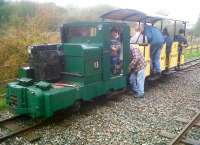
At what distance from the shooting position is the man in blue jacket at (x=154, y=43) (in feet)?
33.4

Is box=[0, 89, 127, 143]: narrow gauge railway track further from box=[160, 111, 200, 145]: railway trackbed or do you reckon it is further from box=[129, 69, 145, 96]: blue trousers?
box=[129, 69, 145, 96]: blue trousers

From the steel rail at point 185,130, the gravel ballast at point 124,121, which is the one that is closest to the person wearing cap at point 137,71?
the gravel ballast at point 124,121

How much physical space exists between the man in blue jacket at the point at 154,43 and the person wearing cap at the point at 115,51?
193 cm

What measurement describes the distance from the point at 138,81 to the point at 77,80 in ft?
8.43

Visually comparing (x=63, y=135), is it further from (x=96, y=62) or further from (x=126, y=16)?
(x=126, y=16)

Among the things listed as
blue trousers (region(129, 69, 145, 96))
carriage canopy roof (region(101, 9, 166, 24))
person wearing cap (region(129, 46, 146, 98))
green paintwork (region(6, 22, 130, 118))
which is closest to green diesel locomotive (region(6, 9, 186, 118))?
green paintwork (region(6, 22, 130, 118))

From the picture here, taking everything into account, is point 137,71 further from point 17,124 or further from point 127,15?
point 17,124

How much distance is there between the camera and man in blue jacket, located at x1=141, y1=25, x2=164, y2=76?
10.2 metres

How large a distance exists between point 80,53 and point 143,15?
377 centimetres

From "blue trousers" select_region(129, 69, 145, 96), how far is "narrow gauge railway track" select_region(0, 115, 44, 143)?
3.56m

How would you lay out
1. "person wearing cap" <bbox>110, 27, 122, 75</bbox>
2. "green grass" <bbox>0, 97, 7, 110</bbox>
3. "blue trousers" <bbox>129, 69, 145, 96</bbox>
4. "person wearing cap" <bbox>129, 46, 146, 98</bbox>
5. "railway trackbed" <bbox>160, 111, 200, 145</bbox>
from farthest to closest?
"blue trousers" <bbox>129, 69, 145, 96</bbox> < "person wearing cap" <bbox>129, 46, 146, 98</bbox> < "person wearing cap" <bbox>110, 27, 122, 75</bbox> < "green grass" <bbox>0, 97, 7, 110</bbox> < "railway trackbed" <bbox>160, 111, 200, 145</bbox>

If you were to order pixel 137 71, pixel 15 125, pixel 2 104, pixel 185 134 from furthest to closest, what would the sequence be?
pixel 137 71, pixel 2 104, pixel 15 125, pixel 185 134

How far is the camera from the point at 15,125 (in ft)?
21.5

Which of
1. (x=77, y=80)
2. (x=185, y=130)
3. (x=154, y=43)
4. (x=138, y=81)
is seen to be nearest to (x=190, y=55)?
(x=154, y=43)
